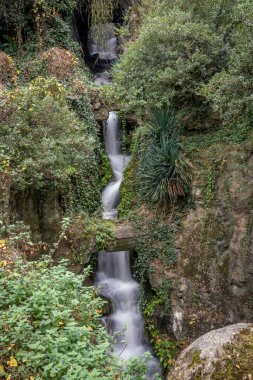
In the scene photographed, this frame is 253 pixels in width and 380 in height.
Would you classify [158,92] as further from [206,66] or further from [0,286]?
[0,286]

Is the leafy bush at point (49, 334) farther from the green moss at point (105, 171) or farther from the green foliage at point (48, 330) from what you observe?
the green moss at point (105, 171)

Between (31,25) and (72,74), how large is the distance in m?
3.59

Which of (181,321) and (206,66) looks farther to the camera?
(206,66)

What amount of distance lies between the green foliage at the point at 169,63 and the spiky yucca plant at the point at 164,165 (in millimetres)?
556

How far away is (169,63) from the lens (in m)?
9.38

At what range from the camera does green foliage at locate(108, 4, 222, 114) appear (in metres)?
9.21

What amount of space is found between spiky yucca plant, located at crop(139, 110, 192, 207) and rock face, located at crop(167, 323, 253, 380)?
4.31m

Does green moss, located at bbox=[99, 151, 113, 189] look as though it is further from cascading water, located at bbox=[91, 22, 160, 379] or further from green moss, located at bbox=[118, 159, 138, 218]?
green moss, located at bbox=[118, 159, 138, 218]

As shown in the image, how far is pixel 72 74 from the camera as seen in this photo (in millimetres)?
11070

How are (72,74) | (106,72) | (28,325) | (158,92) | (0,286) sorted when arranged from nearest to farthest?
(28,325)
(0,286)
(158,92)
(72,74)
(106,72)

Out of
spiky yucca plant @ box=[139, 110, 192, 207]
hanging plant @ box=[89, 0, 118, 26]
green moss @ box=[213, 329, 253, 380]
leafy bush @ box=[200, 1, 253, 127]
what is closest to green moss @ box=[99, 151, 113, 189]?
spiky yucca plant @ box=[139, 110, 192, 207]

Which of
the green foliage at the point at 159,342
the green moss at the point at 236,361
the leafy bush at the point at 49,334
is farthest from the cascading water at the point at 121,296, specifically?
the leafy bush at the point at 49,334

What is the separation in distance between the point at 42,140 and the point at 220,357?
214 inches

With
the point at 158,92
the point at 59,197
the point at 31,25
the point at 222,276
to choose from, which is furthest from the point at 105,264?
the point at 31,25
